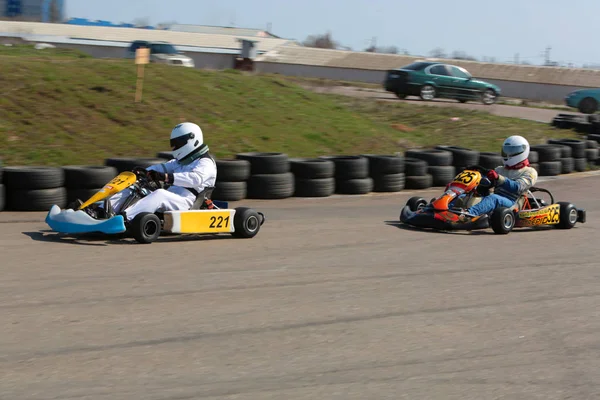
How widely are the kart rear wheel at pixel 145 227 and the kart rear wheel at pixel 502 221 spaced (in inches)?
145

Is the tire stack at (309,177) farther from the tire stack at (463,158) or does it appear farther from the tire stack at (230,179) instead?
the tire stack at (463,158)

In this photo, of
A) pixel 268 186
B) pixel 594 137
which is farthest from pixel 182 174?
pixel 594 137

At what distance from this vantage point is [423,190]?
41.5 feet

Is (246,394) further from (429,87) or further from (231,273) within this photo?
(429,87)

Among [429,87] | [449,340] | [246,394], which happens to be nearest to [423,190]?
[449,340]

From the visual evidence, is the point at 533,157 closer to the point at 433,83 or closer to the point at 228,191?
the point at 228,191

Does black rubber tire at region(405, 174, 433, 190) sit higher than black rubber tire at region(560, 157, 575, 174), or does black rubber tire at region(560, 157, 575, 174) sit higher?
black rubber tire at region(560, 157, 575, 174)

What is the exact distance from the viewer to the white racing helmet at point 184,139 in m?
7.90

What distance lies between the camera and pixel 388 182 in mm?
12141

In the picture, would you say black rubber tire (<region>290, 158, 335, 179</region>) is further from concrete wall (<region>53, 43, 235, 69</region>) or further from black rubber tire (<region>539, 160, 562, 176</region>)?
concrete wall (<region>53, 43, 235, 69</region>)

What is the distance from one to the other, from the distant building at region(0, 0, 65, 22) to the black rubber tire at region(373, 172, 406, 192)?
76217mm

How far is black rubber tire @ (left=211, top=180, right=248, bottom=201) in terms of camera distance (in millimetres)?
10539

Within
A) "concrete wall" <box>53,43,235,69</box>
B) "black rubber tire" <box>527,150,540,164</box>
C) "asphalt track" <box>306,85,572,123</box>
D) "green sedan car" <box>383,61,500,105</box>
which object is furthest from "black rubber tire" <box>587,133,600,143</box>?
"concrete wall" <box>53,43,235,69</box>

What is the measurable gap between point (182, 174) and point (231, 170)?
2728mm
